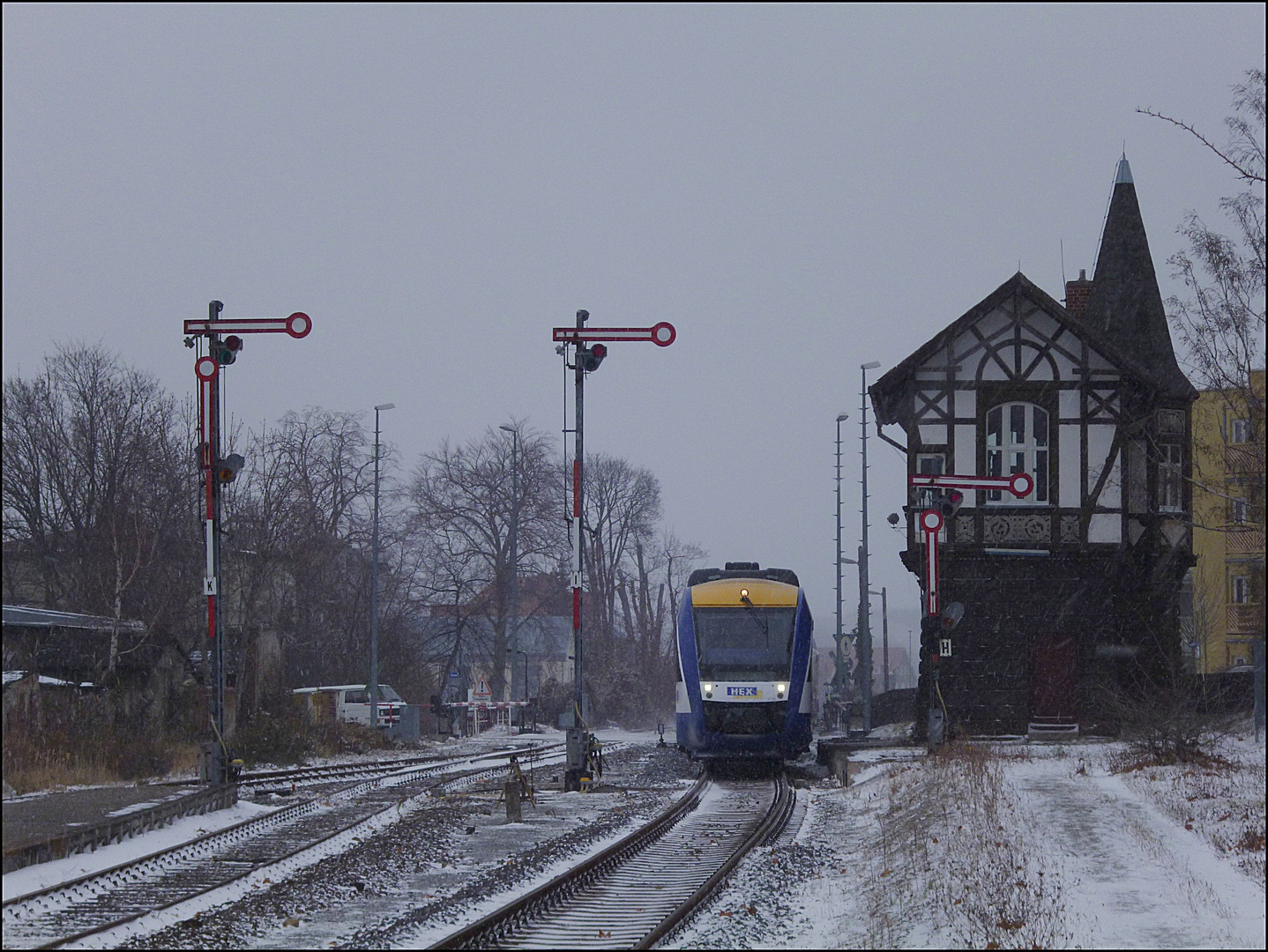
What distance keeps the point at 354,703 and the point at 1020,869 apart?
3004cm

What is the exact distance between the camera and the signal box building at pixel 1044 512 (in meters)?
30.0

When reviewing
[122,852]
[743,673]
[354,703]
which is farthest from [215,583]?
[354,703]

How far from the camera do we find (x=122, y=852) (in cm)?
1387

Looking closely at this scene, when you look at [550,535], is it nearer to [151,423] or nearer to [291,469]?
[291,469]

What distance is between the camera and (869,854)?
14062mm

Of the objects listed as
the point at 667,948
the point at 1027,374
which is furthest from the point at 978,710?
the point at 667,948

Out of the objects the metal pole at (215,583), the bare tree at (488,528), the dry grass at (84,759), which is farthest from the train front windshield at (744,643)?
the bare tree at (488,528)

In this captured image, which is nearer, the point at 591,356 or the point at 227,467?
the point at 227,467

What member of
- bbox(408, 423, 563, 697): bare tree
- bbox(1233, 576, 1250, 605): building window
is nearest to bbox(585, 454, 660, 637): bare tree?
bbox(408, 423, 563, 697): bare tree

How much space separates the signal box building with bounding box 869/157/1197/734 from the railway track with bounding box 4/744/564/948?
1345 centimetres

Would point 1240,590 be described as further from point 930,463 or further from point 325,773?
point 325,773

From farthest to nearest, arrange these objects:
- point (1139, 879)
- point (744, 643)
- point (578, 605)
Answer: point (744, 643), point (578, 605), point (1139, 879)

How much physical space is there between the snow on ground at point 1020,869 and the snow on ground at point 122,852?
17.7ft

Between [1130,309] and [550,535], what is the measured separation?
3156 cm
